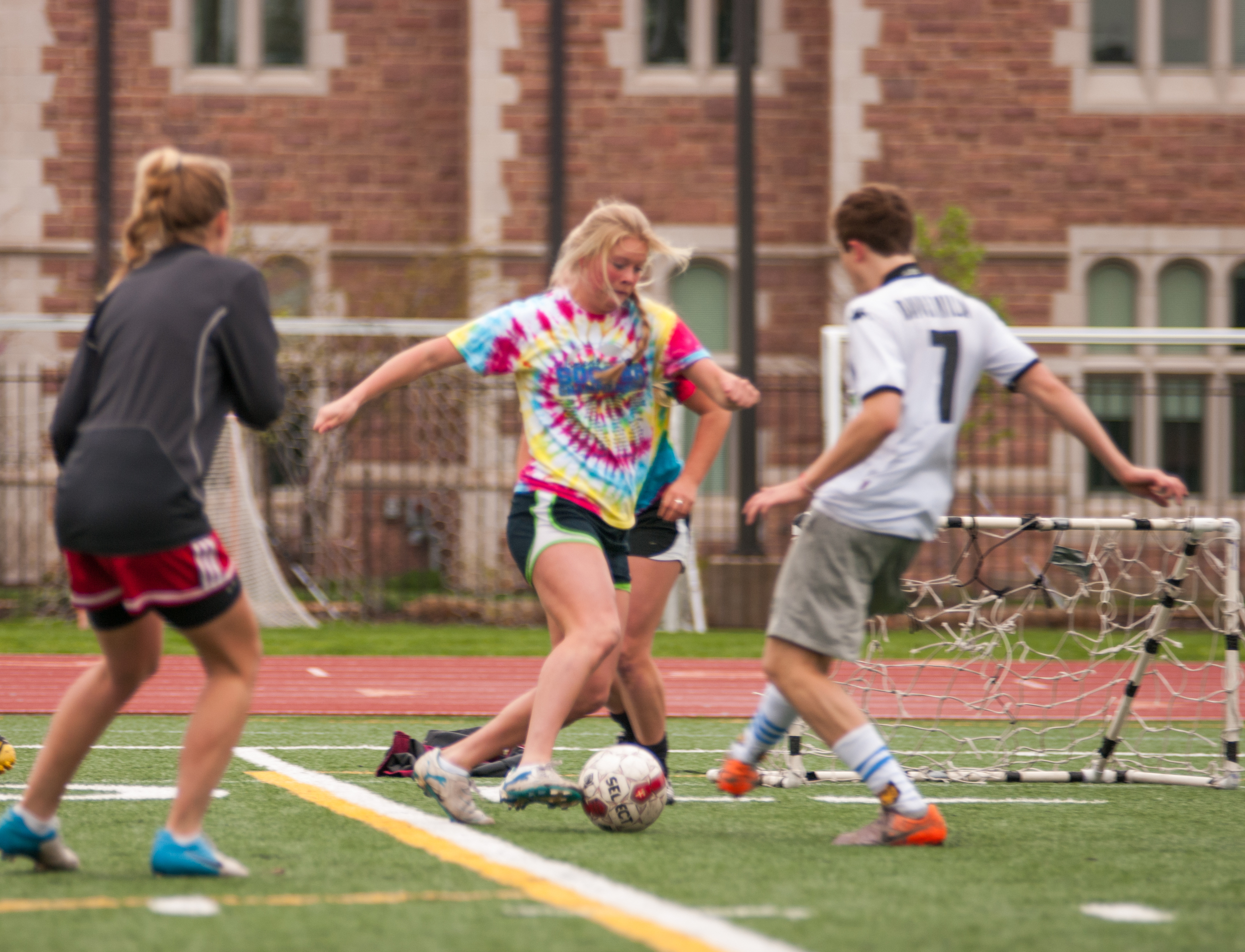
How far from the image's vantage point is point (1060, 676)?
8.30m

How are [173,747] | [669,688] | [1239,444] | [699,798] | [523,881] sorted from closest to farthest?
[523,881], [699,798], [173,747], [669,688], [1239,444]

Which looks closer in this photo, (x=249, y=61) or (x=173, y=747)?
Result: (x=173, y=747)

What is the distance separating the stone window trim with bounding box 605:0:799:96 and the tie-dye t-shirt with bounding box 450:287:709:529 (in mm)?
15501

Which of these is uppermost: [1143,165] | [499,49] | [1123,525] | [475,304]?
[499,49]

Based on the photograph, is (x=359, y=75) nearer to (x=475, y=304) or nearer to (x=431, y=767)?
(x=475, y=304)

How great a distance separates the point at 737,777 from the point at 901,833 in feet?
1.93

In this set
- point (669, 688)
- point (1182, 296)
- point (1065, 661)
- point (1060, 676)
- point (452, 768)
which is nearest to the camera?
point (452, 768)

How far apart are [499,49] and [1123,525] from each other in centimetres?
1471

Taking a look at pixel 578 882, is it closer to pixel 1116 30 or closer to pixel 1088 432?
pixel 1088 432

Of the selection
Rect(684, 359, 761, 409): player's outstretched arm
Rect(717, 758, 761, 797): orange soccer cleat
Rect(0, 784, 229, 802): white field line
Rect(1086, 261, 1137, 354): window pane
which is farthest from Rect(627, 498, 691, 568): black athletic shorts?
Rect(1086, 261, 1137, 354): window pane

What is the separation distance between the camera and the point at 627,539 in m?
5.82

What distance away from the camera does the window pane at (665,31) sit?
67.8ft

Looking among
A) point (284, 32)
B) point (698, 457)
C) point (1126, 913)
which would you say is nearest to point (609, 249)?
point (698, 457)

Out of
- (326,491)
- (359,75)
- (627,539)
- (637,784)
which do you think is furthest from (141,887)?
(359,75)
